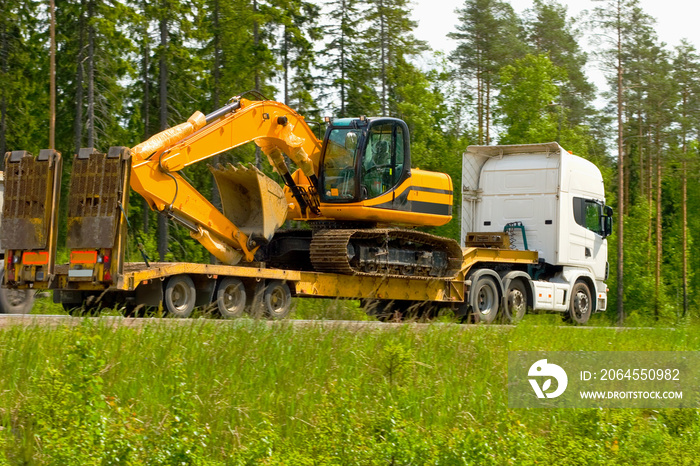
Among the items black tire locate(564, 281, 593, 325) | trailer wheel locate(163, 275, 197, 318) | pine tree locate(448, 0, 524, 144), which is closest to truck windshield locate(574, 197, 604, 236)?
black tire locate(564, 281, 593, 325)

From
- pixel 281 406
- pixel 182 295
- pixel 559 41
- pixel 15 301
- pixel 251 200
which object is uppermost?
pixel 559 41

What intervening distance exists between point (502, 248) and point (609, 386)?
10009 millimetres

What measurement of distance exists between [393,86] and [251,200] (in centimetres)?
3010

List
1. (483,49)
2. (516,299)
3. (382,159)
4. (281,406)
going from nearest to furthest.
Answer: (281,406), (382,159), (516,299), (483,49)

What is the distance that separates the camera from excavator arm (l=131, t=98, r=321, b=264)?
13820 mm

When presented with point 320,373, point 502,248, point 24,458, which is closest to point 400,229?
point 502,248

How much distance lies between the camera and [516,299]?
19609 millimetres

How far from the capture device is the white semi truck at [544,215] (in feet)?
65.2

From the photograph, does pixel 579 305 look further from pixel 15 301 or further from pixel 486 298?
pixel 15 301

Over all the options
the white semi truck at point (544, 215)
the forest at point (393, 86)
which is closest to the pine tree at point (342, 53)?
the forest at point (393, 86)

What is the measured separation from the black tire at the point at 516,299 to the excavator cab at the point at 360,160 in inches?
159

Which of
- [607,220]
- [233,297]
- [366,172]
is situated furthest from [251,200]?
[607,220]

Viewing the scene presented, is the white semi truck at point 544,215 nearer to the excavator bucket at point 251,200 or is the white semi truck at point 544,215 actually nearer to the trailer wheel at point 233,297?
the excavator bucket at point 251,200

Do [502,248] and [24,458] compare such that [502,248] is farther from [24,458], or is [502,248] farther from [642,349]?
[24,458]
